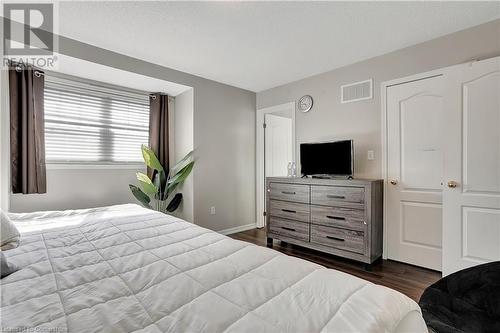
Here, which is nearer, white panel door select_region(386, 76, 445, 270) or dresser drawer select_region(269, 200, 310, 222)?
white panel door select_region(386, 76, 445, 270)

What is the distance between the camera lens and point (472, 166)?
2186 millimetres

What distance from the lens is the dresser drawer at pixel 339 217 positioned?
8.60 ft

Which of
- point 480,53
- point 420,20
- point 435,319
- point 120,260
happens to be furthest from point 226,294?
point 480,53

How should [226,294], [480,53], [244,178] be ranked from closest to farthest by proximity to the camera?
[226,294], [480,53], [244,178]

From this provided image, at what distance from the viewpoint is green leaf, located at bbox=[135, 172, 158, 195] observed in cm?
326

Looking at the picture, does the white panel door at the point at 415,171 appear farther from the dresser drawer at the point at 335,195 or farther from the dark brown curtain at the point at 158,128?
the dark brown curtain at the point at 158,128

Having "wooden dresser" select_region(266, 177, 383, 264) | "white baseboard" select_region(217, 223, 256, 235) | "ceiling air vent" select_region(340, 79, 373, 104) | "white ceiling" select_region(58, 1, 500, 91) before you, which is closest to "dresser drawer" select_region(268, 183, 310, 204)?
"wooden dresser" select_region(266, 177, 383, 264)

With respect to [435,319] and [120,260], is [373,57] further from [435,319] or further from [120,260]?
[120,260]

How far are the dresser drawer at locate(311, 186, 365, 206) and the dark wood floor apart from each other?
2.28 feet

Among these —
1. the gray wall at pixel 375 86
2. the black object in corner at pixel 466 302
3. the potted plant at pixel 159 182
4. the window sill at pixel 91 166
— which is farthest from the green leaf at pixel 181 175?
the black object in corner at pixel 466 302

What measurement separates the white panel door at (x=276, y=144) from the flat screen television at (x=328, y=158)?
1.23m

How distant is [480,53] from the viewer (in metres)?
2.30

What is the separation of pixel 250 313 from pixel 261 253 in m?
0.50

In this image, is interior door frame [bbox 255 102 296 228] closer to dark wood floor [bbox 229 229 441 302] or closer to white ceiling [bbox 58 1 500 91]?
dark wood floor [bbox 229 229 441 302]
